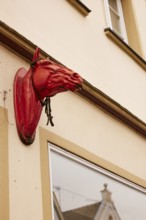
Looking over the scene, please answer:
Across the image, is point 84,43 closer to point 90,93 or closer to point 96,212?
point 90,93

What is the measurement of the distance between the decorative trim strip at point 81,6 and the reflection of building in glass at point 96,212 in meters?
1.87

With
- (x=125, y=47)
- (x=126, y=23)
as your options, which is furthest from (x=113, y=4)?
(x=125, y=47)

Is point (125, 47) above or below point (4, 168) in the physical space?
above

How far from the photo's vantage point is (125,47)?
18.0 feet

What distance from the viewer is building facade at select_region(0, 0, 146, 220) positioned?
9.88ft

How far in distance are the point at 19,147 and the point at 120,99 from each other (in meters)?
2.10

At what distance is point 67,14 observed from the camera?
14.9ft

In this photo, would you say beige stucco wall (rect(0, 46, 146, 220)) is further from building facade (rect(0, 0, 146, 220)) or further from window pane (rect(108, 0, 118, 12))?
window pane (rect(108, 0, 118, 12))

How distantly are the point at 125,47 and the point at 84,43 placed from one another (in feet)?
3.20

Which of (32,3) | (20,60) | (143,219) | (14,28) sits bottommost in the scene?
(143,219)

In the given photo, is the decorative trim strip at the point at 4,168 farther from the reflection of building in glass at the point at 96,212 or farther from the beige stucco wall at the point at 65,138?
the reflection of building in glass at the point at 96,212

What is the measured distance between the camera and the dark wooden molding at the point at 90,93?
3.37m

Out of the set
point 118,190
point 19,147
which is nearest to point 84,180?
point 118,190

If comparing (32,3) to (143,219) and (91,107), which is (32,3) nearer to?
(91,107)
